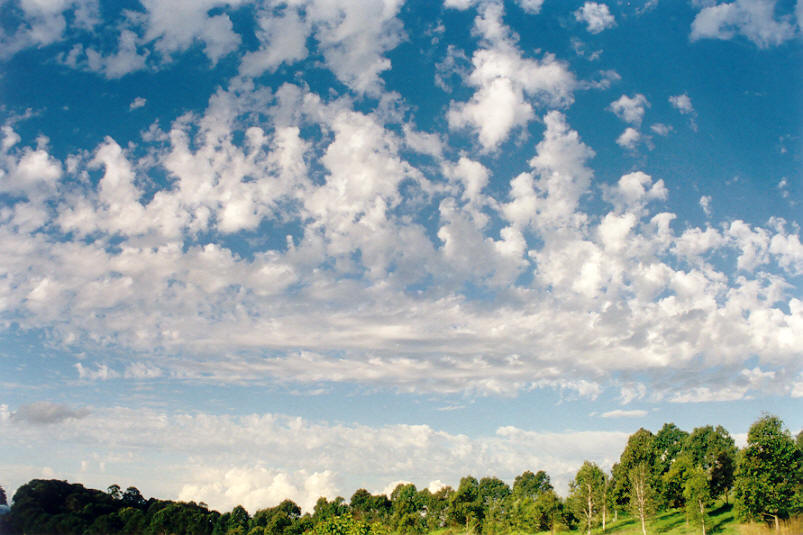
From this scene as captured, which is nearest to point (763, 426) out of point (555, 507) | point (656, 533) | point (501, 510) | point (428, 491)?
point (656, 533)

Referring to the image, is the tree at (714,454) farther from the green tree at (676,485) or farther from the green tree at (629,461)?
the green tree at (629,461)

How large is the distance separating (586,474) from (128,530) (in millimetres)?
153871

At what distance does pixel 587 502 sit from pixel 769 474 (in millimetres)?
43246

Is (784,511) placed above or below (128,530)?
above

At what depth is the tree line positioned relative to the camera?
8575 centimetres

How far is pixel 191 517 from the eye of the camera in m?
191

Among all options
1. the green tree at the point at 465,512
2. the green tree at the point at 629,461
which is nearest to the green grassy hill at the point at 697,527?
the green tree at the point at 629,461

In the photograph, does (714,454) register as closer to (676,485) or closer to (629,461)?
(629,461)

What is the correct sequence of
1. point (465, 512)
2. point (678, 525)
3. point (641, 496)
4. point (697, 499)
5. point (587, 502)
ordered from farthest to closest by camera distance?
point (465, 512), point (587, 502), point (678, 525), point (641, 496), point (697, 499)

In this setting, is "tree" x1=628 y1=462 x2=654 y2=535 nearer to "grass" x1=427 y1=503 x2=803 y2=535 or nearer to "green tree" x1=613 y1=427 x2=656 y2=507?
"grass" x1=427 y1=503 x2=803 y2=535

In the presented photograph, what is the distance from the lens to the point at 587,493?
119 meters

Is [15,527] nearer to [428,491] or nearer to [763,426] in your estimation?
[428,491]

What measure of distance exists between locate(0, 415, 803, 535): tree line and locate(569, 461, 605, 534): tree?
0.23 m

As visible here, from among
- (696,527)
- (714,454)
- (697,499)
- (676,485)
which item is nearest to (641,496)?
(696,527)
